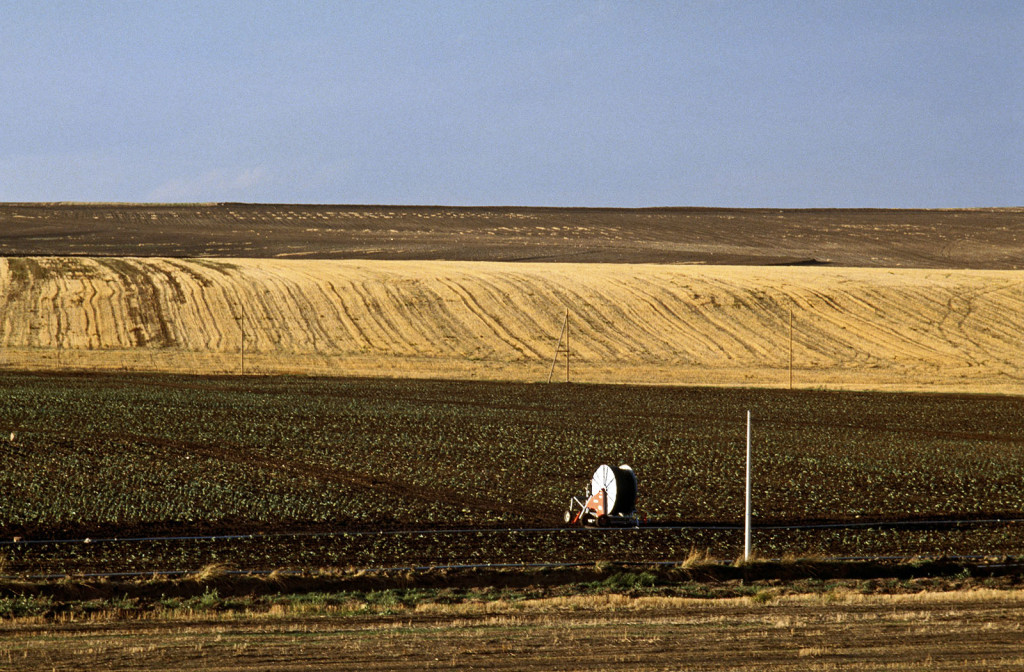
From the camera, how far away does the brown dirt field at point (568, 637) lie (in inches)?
396

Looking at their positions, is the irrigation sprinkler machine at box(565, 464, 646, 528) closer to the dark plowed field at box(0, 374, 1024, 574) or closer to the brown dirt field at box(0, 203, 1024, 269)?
the dark plowed field at box(0, 374, 1024, 574)

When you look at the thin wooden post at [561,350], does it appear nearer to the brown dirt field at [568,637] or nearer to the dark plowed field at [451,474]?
the dark plowed field at [451,474]

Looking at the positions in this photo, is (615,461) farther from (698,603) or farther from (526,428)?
(698,603)

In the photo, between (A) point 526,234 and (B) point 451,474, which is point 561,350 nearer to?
(B) point 451,474

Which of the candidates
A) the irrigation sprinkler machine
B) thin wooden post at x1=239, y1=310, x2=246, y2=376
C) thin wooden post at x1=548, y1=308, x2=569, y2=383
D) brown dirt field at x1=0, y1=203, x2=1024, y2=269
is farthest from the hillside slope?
the irrigation sprinkler machine

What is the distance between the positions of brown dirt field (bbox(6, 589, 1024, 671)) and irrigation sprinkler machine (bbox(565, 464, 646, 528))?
13.8ft

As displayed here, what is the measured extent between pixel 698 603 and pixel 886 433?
65.7 feet

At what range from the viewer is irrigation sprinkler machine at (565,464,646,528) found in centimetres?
1769

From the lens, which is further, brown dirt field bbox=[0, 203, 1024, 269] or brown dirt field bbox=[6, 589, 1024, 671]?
brown dirt field bbox=[0, 203, 1024, 269]

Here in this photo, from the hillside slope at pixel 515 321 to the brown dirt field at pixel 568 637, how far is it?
3351 centimetres

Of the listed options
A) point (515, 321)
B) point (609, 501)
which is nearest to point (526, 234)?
point (515, 321)

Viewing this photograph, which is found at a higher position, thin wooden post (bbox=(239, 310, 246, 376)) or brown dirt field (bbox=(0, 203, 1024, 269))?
brown dirt field (bbox=(0, 203, 1024, 269))

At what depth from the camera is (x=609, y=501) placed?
17781 mm

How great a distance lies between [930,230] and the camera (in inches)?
3821
